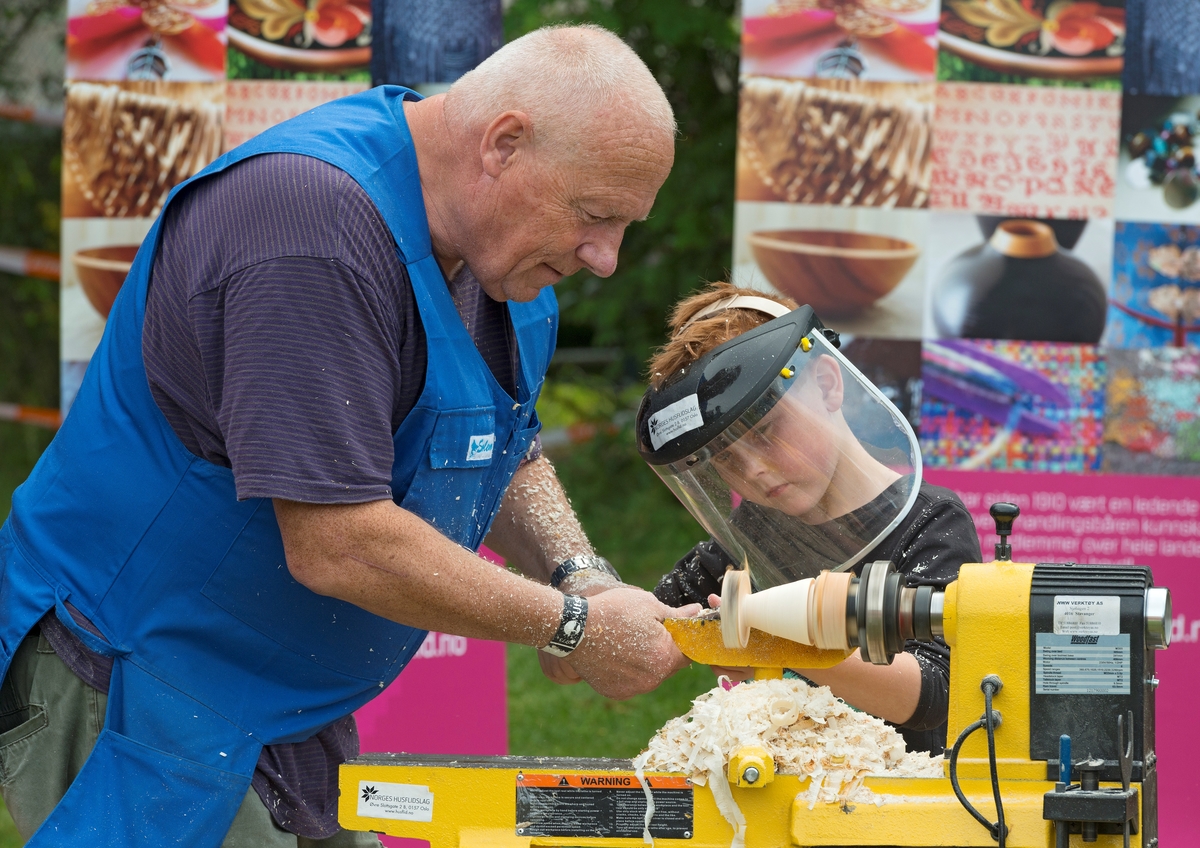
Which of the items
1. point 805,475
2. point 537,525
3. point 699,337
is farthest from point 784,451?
point 537,525

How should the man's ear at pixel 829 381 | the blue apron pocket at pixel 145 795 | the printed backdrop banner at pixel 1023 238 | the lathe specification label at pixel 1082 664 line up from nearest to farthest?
the lathe specification label at pixel 1082 664, the blue apron pocket at pixel 145 795, the man's ear at pixel 829 381, the printed backdrop banner at pixel 1023 238

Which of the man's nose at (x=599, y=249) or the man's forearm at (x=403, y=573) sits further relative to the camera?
the man's nose at (x=599, y=249)

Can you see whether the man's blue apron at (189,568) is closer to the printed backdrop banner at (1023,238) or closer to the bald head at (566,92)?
the bald head at (566,92)

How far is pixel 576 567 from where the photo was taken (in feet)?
8.15

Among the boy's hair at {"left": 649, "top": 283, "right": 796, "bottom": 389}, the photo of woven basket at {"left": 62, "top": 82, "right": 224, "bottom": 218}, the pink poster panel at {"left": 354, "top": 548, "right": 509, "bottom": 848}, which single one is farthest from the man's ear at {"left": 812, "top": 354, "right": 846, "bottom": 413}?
the photo of woven basket at {"left": 62, "top": 82, "right": 224, "bottom": 218}

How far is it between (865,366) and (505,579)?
7.39 ft

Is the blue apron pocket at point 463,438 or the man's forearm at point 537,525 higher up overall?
the blue apron pocket at point 463,438

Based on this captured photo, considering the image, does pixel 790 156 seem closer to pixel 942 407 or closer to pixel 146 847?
pixel 942 407

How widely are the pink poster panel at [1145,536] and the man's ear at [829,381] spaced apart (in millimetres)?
1790

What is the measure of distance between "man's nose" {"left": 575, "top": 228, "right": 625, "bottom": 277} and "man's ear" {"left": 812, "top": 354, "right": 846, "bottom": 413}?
396mm

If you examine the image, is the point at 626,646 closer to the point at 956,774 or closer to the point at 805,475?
the point at 805,475

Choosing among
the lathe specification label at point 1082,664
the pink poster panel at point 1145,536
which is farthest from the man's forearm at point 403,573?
the pink poster panel at point 1145,536

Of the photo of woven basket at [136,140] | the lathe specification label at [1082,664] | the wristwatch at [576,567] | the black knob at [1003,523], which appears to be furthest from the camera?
the photo of woven basket at [136,140]

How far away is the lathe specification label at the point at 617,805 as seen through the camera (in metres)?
1.77
